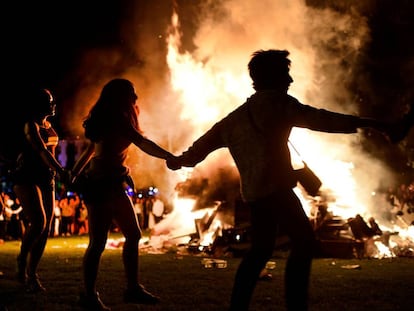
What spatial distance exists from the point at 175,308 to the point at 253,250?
171cm

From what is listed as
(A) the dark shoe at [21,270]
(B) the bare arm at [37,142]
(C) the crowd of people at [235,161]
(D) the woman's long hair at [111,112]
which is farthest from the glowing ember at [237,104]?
(D) the woman's long hair at [111,112]

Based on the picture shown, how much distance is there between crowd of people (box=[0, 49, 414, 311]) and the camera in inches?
161

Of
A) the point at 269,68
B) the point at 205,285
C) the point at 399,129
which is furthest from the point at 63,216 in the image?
the point at 399,129

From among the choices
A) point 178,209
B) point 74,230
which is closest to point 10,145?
point 178,209

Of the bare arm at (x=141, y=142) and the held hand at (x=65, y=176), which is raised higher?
the bare arm at (x=141, y=142)

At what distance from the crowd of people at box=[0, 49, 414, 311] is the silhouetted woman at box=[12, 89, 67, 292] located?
0.4 inches

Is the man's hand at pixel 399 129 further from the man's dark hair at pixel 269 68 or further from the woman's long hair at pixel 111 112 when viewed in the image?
the woman's long hair at pixel 111 112

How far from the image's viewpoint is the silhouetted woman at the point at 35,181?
21.5 feet

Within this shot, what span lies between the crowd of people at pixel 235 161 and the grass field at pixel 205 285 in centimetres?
49

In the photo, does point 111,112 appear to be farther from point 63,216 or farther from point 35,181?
point 63,216

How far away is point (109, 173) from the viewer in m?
5.40

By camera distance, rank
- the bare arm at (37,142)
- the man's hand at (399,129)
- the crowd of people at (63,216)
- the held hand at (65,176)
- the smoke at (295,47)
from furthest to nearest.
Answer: the crowd of people at (63,216), the smoke at (295,47), the bare arm at (37,142), the held hand at (65,176), the man's hand at (399,129)

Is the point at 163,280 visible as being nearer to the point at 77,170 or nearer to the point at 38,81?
the point at 77,170

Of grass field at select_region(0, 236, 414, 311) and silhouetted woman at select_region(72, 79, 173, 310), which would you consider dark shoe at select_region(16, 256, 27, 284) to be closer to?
grass field at select_region(0, 236, 414, 311)
